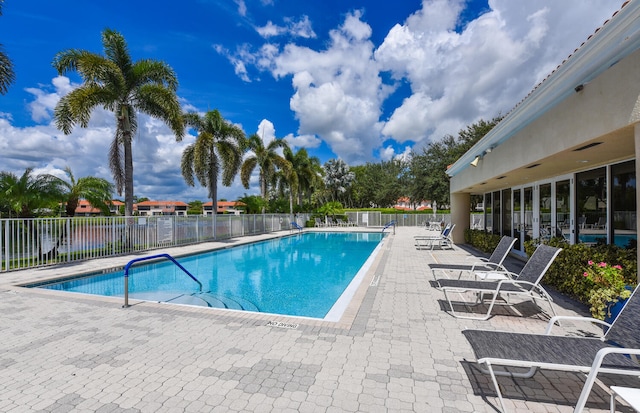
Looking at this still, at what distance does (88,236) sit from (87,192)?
10.7 feet

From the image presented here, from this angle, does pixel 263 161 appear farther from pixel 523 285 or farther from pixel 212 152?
pixel 523 285

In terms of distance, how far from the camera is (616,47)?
3.74 meters

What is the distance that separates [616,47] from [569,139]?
1532mm

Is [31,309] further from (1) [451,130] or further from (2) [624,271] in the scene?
(1) [451,130]

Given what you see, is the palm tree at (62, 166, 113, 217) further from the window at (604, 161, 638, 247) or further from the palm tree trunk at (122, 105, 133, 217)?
the window at (604, 161, 638, 247)

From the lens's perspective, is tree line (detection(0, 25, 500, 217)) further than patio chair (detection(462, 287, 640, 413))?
Yes

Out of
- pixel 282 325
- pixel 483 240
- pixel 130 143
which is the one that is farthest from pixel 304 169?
pixel 282 325

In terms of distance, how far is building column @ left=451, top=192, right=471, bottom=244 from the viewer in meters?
16.1

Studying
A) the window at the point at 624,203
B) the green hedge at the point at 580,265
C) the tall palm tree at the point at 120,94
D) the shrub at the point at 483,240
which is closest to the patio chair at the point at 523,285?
the green hedge at the point at 580,265

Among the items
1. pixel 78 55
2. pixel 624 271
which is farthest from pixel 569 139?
pixel 78 55

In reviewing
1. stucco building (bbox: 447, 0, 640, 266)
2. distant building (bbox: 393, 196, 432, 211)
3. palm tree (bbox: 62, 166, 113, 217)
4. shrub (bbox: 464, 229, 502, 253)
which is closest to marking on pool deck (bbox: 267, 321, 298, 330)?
stucco building (bbox: 447, 0, 640, 266)

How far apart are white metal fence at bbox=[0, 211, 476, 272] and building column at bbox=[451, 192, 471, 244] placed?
13.5m

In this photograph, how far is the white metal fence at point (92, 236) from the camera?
8.92 metres

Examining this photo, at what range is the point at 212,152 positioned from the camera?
1917cm
